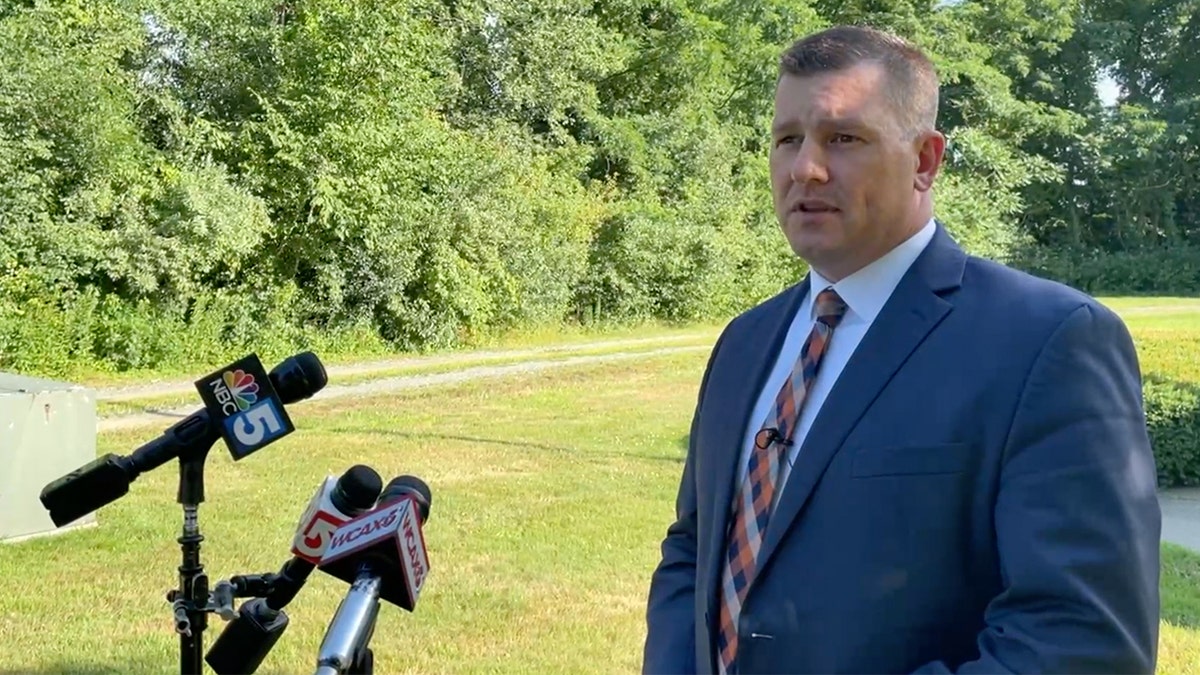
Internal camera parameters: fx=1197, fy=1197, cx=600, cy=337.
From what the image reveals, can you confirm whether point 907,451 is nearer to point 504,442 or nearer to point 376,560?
point 376,560

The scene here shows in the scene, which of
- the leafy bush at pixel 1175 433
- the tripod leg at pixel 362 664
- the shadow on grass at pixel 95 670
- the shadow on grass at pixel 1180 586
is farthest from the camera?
the leafy bush at pixel 1175 433

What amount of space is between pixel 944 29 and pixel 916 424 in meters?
38.8

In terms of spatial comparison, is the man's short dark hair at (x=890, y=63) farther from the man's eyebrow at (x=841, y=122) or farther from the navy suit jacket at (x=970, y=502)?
the navy suit jacket at (x=970, y=502)

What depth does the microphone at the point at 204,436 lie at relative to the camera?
7.13 feet

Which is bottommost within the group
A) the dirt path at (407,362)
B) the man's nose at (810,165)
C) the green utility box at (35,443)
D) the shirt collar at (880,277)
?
the dirt path at (407,362)

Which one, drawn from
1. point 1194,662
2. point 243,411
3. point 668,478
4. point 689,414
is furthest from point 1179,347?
point 243,411

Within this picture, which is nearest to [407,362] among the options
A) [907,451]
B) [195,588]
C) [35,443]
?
[35,443]

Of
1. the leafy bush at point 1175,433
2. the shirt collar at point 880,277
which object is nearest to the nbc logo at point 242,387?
the shirt collar at point 880,277

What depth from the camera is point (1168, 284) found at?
45.8m

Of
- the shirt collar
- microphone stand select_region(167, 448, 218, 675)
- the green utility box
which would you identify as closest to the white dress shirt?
the shirt collar

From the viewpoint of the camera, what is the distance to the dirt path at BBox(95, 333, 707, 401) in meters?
15.0

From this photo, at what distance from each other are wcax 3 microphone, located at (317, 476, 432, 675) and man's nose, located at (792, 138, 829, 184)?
2.69 feet

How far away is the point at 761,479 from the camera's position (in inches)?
76.2

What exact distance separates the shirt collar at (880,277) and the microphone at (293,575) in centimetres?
90
